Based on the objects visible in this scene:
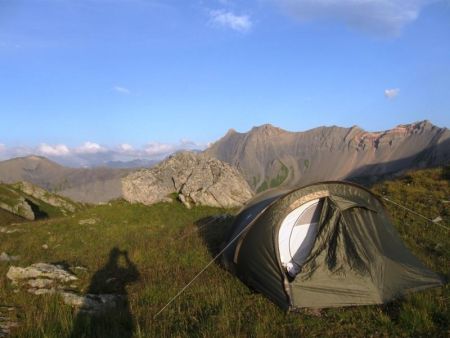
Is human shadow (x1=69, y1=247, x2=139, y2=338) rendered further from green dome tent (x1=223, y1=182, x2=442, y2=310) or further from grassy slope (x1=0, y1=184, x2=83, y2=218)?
grassy slope (x1=0, y1=184, x2=83, y2=218)

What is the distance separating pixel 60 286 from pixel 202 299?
4.79 m

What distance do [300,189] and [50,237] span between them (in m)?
17.6

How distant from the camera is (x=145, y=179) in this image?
32.4 metres

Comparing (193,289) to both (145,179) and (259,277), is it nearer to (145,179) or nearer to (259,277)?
(259,277)

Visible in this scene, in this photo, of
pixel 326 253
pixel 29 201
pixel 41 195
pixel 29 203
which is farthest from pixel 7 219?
pixel 326 253

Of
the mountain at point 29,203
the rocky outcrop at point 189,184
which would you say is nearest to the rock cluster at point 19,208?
the mountain at point 29,203

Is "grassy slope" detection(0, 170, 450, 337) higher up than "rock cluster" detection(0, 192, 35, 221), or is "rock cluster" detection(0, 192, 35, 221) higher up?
"grassy slope" detection(0, 170, 450, 337)

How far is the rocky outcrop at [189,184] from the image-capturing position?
103 ft

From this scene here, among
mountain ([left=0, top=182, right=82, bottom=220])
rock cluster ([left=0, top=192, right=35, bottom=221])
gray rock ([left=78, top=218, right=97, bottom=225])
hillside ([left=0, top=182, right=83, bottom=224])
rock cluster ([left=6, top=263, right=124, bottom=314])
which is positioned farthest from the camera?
mountain ([left=0, top=182, right=82, bottom=220])

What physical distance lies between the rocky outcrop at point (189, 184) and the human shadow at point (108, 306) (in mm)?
14736

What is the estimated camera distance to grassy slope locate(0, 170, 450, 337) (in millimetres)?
8570

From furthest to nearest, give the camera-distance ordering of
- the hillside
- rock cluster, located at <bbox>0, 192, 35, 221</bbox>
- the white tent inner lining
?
rock cluster, located at <bbox>0, 192, 35, 221</bbox>, the hillside, the white tent inner lining

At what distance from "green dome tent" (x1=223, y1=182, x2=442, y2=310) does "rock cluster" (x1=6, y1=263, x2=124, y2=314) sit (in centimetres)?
405

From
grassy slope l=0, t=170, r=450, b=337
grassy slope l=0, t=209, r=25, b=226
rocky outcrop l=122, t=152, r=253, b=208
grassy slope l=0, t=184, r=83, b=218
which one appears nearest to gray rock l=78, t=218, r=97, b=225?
grassy slope l=0, t=170, r=450, b=337
